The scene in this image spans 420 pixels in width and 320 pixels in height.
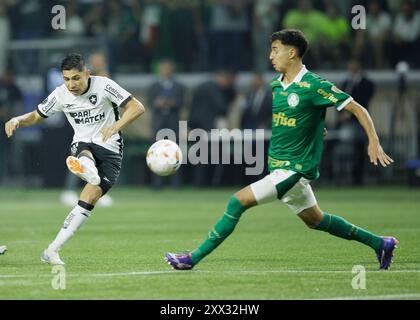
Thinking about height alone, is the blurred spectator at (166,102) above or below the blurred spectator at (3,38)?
below

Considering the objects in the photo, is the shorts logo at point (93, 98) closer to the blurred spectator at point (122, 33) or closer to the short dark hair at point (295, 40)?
the short dark hair at point (295, 40)

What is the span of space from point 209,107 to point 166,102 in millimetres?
1068

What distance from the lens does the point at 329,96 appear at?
405 inches

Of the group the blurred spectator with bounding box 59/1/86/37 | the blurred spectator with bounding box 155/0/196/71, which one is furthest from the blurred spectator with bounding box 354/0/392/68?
the blurred spectator with bounding box 59/1/86/37

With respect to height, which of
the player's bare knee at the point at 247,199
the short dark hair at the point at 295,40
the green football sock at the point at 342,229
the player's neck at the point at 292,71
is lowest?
the green football sock at the point at 342,229

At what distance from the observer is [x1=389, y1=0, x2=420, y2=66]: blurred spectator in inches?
1041

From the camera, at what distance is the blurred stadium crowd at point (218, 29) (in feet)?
86.9

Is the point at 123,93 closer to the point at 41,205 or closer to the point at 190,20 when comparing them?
the point at 41,205

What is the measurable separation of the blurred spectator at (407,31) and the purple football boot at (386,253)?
16.6 m

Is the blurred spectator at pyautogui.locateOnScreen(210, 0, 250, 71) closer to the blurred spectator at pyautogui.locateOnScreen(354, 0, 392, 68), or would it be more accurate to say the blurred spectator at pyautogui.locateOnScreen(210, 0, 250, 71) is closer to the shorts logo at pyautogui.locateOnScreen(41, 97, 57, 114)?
the blurred spectator at pyautogui.locateOnScreen(354, 0, 392, 68)

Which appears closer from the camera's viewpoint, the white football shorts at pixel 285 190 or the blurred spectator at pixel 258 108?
the white football shorts at pixel 285 190

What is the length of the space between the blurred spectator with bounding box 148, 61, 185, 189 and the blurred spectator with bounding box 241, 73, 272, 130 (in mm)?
1566

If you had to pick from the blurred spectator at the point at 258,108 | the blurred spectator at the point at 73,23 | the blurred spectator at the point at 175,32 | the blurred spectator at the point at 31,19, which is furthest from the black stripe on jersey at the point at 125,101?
the blurred spectator at the point at 31,19
